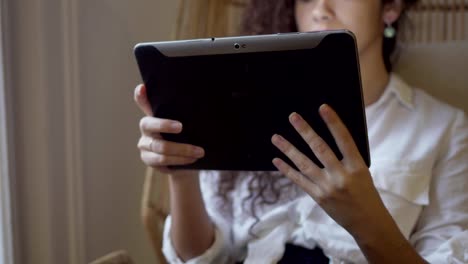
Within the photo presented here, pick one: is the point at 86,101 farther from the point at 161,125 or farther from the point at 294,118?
the point at 294,118

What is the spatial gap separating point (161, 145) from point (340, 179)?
0.86ft

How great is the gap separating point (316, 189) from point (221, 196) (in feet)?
1.16

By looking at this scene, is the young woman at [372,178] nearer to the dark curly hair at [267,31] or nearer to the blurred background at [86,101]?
the dark curly hair at [267,31]

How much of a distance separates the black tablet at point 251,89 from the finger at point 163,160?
21 millimetres

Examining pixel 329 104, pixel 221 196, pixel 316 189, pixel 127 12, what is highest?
pixel 127 12

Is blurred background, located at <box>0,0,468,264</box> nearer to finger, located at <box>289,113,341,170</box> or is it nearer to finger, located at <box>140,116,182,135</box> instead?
finger, located at <box>140,116,182,135</box>

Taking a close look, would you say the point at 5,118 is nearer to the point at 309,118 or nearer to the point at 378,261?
the point at 309,118

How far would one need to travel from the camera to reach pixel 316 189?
0.64 m

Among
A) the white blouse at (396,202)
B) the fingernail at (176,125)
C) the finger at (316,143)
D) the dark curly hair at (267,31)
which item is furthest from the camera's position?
the dark curly hair at (267,31)

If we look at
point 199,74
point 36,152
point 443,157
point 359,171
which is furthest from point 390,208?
point 36,152

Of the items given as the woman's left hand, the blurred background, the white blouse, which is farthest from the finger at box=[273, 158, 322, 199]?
the blurred background

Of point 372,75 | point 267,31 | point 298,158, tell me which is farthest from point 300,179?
point 267,31

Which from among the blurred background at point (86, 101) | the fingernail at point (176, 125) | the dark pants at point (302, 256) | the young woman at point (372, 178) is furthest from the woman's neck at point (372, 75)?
the fingernail at point (176, 125)

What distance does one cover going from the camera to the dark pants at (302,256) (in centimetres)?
86
